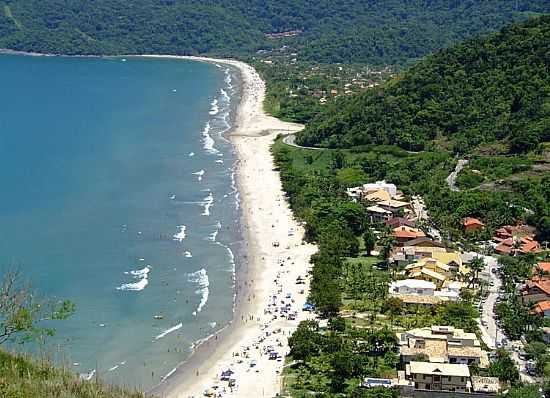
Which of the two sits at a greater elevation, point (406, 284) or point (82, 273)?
point (406, 284)

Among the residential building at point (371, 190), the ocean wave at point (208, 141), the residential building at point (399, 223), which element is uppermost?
the residential building at point (399, 223)

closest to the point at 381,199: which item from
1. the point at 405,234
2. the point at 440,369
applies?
the point at 405,234

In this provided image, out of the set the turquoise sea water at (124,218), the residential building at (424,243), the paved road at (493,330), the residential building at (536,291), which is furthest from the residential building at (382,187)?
the residential building at (536,291)

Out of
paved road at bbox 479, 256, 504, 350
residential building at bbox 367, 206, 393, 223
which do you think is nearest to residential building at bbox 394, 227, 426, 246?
residential building at bbox 367, 206, 393, 223

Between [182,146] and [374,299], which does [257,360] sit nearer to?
[374,299]

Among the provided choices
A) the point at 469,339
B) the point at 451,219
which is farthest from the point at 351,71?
the point at 469,339

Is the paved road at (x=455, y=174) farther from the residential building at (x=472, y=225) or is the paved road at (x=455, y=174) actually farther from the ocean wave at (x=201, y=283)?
Result: the ocean wave at (x=201, y=283)

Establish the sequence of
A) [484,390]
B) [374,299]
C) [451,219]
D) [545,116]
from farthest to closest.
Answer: [545,116], [451,219], [374,299], [484,390]
